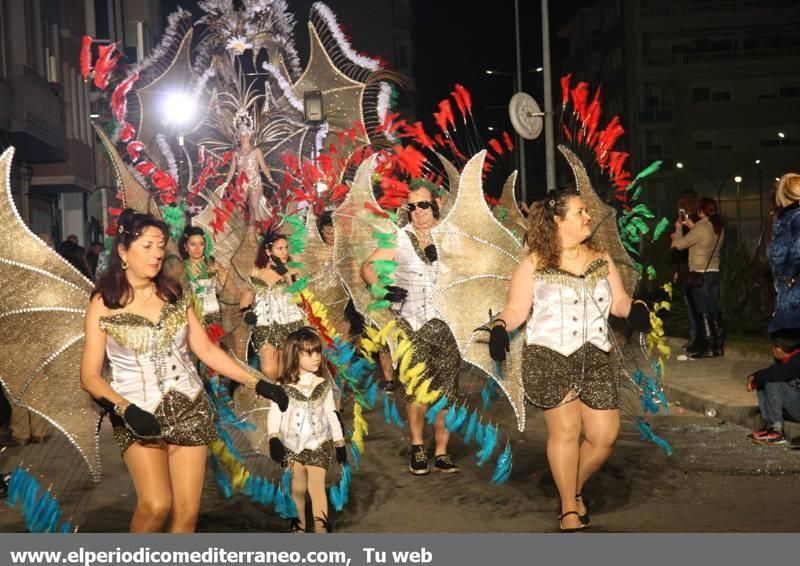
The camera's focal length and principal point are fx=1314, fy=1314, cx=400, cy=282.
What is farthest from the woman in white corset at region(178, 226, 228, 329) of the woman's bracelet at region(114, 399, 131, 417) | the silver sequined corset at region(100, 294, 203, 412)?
the woman's bracelet at region(114, 399, 131, 417)

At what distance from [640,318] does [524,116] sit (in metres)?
15.3

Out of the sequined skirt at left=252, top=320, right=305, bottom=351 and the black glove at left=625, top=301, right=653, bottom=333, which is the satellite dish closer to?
the sequined skirt at left=252, top=320, right=305, bottom=351

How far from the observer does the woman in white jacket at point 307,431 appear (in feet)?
22.9

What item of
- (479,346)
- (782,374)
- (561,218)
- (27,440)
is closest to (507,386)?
(479,346)

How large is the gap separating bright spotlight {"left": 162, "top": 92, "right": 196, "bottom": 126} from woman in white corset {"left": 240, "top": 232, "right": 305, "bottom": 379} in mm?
10943

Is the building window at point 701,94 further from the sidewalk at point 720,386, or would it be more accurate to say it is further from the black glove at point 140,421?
the black glove at point 140,421

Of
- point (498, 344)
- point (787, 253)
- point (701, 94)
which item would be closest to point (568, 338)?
point (498, 344)

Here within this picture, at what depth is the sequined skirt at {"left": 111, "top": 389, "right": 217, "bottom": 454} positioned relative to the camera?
5.63 metres

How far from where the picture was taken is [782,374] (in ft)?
31.9

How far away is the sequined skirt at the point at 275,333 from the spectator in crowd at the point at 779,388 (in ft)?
11.9

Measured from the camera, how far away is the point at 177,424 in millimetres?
5656

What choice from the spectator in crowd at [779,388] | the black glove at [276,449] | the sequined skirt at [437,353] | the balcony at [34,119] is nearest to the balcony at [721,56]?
the balcony at [34,119]

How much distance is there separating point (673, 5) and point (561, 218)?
65.4 metres

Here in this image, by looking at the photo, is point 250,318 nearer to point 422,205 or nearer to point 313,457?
point 422,205
